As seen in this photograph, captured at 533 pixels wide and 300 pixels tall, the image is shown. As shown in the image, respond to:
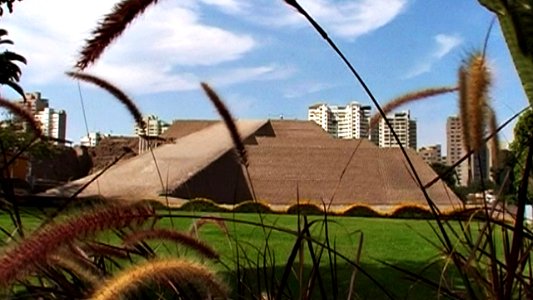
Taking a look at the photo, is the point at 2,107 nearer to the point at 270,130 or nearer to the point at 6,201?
the point at 6,201

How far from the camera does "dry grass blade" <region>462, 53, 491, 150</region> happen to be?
791 mm

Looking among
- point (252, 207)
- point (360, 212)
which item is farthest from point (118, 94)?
point (360, 212)

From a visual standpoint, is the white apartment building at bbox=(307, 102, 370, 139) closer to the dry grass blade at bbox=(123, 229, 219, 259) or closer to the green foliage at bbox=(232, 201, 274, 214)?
the green foliage at bbox=(232, 201, 274, 214)

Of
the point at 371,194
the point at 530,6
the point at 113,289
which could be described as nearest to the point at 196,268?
the point at 113,289

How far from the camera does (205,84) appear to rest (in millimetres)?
986

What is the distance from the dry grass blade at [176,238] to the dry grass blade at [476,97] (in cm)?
30

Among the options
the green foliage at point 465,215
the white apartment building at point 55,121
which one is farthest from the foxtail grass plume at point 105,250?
the white apartment building at point 55,121

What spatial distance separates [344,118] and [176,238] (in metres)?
0.76

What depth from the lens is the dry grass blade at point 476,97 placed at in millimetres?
791

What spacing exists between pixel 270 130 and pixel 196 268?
31.2m

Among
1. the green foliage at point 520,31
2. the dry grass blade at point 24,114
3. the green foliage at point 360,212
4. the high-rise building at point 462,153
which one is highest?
the green foliage at point 520,31

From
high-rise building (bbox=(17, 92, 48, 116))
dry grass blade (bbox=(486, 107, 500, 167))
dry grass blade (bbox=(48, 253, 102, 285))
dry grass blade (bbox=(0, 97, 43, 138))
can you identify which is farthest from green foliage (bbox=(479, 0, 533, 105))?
high-rise building (bbox=(17, 92, 48, 116))

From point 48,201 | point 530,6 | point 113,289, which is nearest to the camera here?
point 113,289

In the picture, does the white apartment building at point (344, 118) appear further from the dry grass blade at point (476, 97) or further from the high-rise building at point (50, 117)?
the high-rise building at point (50, 117)
